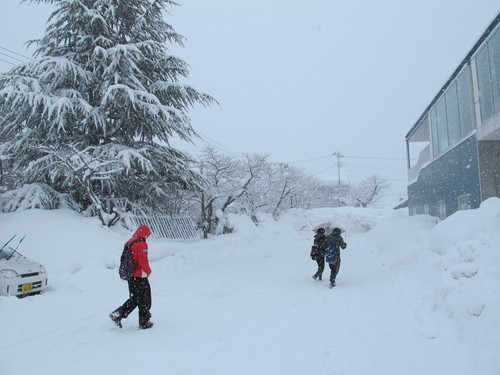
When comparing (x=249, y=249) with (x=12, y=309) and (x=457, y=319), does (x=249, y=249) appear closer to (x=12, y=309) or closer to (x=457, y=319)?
(x=12, y=309)

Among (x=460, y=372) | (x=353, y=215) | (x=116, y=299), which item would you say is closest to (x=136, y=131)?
(x=116, y=299)

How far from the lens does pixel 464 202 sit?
14.6 m

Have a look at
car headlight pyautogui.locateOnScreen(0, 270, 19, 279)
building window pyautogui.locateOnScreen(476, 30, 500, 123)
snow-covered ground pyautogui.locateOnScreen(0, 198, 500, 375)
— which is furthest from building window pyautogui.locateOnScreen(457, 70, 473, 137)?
car headlight pyautogui.locateOnScreen(0, 270, 19, 279)

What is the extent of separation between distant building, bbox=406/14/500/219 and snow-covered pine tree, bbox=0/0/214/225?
10.9 m

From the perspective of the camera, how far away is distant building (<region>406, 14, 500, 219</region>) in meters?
12.1

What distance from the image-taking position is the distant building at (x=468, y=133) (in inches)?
475

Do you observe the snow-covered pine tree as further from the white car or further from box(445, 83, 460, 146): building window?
box(445, 83, 460, 146): building window

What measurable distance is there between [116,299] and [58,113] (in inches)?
326

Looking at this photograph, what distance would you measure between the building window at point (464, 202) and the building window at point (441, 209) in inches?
90.0

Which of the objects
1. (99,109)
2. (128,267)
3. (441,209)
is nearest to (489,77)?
(441,209)

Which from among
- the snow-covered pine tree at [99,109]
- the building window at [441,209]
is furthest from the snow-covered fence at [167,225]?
the building window at [441,209]

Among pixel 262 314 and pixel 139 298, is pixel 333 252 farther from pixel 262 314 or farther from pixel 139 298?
pixel 139 298

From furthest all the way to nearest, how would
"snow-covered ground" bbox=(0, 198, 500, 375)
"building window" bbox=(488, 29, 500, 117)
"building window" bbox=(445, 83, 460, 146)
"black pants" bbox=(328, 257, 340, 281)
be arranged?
"building window" bbox=(445, 83, 460, 146)
"building window" bbox=(488, 29, 500, 117)
"black pants" bbox=(328, 257, 340, 281)
"snow-covered ground" bbox=(0, 198, 500, 375)

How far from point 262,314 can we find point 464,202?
11.5 metres
